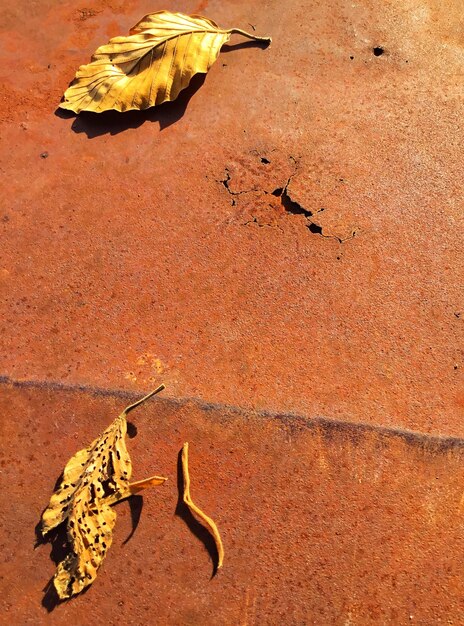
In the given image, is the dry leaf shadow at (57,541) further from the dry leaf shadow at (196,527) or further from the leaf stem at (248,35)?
the leaf stem at (248,35)

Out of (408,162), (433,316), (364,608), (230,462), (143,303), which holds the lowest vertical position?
(364,608)

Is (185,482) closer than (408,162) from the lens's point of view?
Yes

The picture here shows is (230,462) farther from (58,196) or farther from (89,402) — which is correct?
(58,196)

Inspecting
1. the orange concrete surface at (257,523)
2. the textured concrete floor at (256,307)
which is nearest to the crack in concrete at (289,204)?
the textured concrete floor at (256,307)

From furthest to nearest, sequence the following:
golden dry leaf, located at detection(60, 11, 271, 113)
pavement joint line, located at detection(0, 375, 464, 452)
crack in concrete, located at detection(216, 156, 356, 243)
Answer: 1. golden dry leaf, located at detection(60, 11, 271, 113)
2. crack in concrete, located at detection(216, 156, 356, 243)
3. pavement joint line, located at detection(0, 375, 464, 452)

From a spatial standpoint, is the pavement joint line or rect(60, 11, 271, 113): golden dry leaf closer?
the pavement joint line

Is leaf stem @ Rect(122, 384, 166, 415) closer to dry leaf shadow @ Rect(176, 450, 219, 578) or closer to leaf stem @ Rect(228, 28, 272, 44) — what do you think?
dry leaf shadow @ Rect(176, 450, 219, 578)

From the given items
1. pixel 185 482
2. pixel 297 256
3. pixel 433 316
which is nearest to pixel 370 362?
pixel 433 316

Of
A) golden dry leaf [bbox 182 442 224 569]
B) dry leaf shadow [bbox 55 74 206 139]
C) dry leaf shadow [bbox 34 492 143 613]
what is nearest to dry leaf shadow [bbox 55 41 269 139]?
dry leaf shadow [bbox 55 74 206 139]
